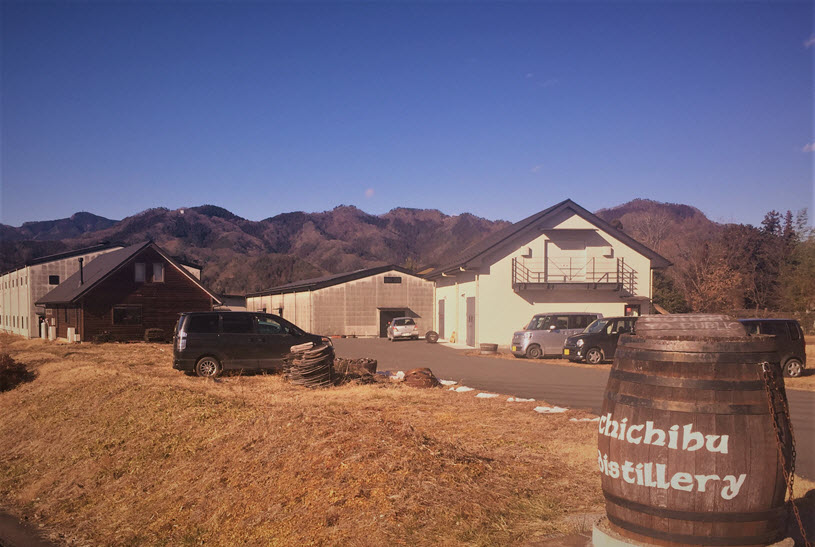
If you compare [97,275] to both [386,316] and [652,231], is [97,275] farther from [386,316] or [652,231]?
[652,231]

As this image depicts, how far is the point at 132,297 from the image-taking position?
121 feet

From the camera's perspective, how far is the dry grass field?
17.6 feet

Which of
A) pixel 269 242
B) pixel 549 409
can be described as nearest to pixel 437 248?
pixel 269 242

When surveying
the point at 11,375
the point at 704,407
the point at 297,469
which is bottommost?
the point at 11,375

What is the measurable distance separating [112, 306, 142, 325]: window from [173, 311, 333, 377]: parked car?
74.8 feet

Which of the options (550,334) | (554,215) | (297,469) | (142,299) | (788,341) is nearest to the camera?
(297,469)

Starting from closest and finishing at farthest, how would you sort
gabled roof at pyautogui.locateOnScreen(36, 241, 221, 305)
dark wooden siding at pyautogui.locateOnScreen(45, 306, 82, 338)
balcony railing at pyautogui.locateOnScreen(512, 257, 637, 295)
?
balcony railing at pyautogui.locateOnScreen(512, 257, 637, 295) → gabled roof at pyautogui.locateOnScreen(36, 241, 221, 305) → dark wooden siding at pyautogui.locateOnScreen(45, 306, 82, 338)

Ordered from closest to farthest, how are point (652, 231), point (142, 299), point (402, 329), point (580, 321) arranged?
point (580, 321)
point (142, 299)
point (402, 329)
point (652, 231)

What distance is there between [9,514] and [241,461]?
404cm

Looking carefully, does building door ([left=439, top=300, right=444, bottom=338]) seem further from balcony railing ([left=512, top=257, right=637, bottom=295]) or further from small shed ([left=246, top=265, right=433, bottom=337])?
balcony railing ([left=512, top=257, right=637, bottom=295])

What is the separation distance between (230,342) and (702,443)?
47.5ft

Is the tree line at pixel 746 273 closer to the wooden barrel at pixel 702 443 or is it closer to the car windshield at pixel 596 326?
the car windshield at pixel 596 326

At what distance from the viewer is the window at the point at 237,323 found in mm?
16598

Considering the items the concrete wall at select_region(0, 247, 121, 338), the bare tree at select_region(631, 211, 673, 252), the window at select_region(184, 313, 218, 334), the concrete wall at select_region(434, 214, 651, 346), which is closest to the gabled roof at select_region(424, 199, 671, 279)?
the concrete wall at select_region(434, 214, 651, 346)
